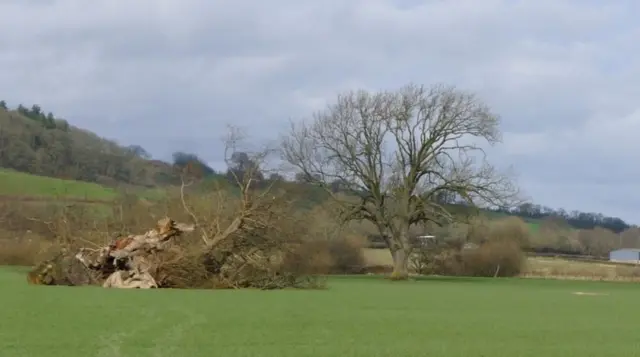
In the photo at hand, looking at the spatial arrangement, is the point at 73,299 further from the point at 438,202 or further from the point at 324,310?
the point at 438,202

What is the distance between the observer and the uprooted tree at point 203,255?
2739 centimetres

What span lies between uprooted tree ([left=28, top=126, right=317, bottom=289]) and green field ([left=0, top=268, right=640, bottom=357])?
2.98m

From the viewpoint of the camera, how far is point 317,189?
50.3 m

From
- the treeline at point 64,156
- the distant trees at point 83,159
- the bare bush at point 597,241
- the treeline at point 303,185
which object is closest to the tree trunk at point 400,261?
the treeline at point 303,185

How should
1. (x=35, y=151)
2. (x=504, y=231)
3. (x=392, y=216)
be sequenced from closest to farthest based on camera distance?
(x=392, y=216)
(x=504, y=231)
(x=35, y=151)

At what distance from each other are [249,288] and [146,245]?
3746mm

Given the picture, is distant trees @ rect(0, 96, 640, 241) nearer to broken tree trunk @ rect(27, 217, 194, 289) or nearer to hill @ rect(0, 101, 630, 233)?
hill @ rect(0, 101, 630, 233)

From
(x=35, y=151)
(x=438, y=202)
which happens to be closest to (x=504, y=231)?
(x=438, y=202)

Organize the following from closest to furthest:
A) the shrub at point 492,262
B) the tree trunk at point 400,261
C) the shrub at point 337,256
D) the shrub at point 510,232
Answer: the tree trunk at point 400,261
the shrub at point 337,256
the shrub at point 492,262
the shrub at point 510,232

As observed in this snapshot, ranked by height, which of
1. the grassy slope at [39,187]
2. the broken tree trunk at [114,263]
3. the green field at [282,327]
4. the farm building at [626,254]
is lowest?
the green field at [282,327]

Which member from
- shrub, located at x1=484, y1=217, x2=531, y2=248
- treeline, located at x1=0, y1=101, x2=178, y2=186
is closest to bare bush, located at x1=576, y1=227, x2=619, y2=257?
shrub, located at x1=484, y1=217, x2=531, y2=248

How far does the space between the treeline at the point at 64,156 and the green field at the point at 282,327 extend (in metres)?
50.7

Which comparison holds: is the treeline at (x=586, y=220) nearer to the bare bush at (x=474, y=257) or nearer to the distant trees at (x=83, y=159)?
the distant trees at (x=83, y=159)

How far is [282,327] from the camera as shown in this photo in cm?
1545
